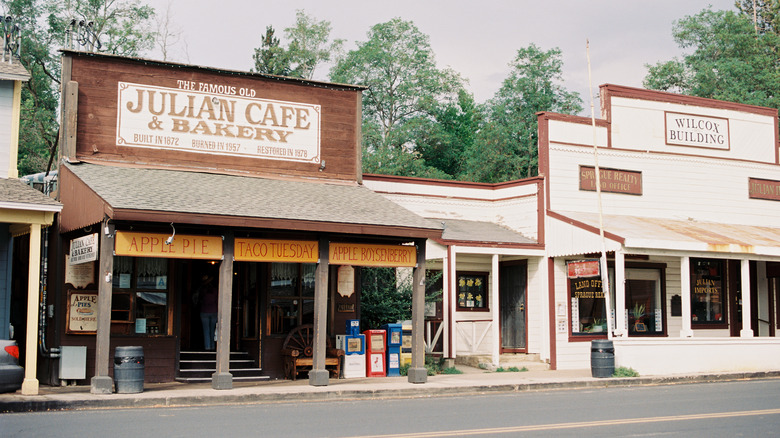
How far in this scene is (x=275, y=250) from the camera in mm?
16359

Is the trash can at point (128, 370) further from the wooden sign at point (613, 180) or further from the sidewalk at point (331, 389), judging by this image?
the wooden sign at point (613, 180)

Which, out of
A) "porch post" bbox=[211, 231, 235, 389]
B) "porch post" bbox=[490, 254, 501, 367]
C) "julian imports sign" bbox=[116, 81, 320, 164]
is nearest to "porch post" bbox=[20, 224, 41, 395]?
"porch post" bbox=[211, 231, 235, 389]

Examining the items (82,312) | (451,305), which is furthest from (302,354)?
(82,312)

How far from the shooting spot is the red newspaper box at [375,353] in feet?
62.2

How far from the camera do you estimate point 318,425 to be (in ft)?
36.4

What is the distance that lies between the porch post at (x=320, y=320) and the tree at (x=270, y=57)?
2859 cm

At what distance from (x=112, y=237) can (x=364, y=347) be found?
6.39 metres

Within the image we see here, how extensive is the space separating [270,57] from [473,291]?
2493cm

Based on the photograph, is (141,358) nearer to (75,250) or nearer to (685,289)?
(75,250)

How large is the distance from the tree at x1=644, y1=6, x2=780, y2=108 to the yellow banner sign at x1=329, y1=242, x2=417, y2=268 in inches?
1270

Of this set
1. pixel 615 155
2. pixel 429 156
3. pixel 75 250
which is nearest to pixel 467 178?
pixel 429 156

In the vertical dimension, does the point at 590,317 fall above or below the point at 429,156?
below

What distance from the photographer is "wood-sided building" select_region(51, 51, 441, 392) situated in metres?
15.3

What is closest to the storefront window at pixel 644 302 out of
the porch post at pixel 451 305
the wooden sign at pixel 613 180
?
the wooden sign at pixel 613 180
